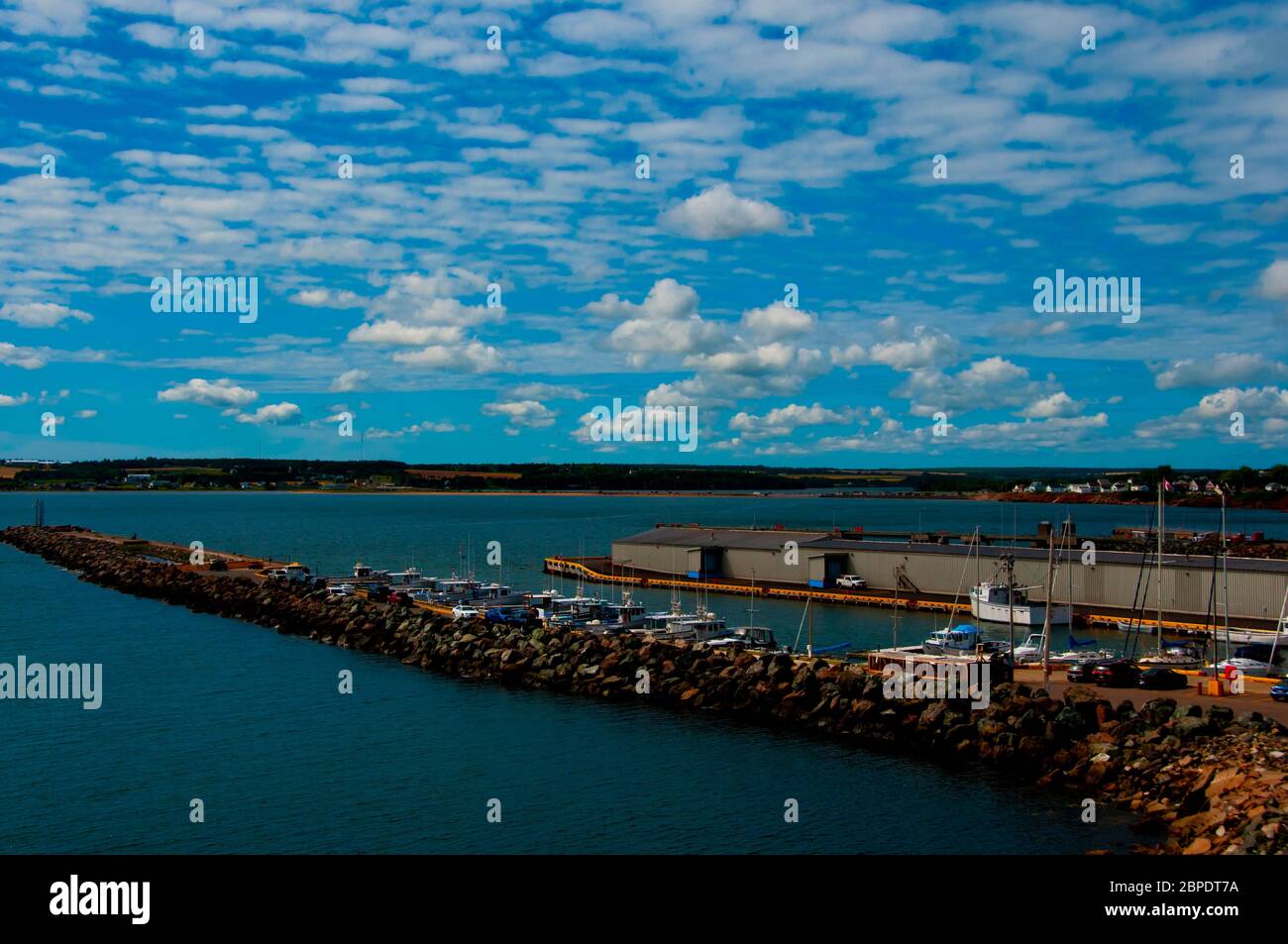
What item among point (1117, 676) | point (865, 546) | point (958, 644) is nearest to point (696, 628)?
point (958, 644)

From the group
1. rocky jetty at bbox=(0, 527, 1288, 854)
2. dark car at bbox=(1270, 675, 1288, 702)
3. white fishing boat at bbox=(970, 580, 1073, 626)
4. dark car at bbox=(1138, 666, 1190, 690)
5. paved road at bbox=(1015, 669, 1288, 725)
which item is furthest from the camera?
white fishing boat at bbox=(970, 580, 1073, 626)

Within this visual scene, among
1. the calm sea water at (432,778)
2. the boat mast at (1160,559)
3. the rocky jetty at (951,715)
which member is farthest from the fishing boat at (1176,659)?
the calm sea water at (432,778)

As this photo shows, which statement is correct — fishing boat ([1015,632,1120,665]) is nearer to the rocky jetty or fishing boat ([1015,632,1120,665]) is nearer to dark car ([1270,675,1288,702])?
the rocky jetty

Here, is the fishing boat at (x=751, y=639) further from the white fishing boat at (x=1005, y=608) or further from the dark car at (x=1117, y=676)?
the white fishing boat at (x=1005, y=608)

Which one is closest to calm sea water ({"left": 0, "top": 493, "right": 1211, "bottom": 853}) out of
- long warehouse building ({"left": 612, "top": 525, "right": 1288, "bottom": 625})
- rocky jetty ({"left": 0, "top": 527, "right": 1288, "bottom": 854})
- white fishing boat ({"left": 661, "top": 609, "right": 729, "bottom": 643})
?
rocky jetty ({"left": 0, "top": 527, "right": 1288, "bottom": 854})

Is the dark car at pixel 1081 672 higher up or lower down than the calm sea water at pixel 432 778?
higher up
